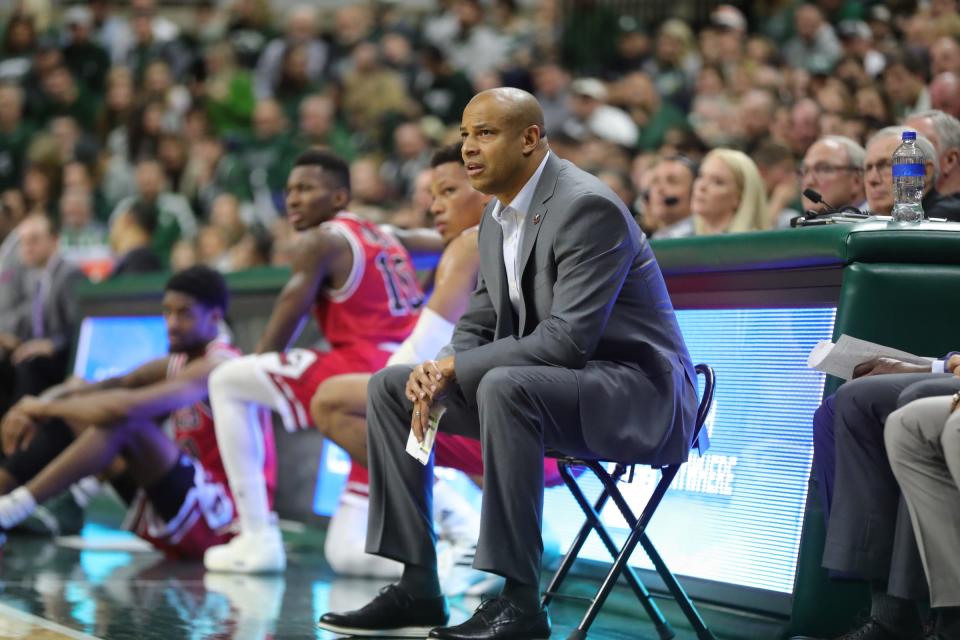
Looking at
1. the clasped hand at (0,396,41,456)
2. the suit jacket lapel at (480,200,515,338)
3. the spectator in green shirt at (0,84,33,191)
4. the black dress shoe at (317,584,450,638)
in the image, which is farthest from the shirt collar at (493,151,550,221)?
the spectator in green shirt at (0,84,33,191)

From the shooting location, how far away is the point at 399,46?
14484mm

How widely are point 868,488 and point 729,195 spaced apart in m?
2.86

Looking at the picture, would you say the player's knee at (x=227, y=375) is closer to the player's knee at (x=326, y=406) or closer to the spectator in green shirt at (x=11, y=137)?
the player's knee at (x=326, y=406)

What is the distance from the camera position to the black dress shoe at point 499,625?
12.4 ft

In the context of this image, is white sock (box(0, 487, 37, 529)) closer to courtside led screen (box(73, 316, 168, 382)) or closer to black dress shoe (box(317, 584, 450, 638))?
courtside led screen (box(73, 316, 168, 382))

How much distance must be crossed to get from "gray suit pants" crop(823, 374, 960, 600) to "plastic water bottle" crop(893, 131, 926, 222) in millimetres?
767

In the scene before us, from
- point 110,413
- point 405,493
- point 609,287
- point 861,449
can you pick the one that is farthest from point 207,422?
point 861,449

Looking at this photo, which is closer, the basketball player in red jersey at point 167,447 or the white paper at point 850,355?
the white paper at point 850,355

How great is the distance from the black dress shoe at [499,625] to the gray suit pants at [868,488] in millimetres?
827

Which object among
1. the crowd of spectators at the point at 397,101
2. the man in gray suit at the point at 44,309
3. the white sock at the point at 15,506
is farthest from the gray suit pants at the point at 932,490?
the man in gray suit at the point at 44,309

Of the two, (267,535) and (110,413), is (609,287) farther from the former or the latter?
(110,413)

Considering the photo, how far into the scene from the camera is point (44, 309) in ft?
30.9

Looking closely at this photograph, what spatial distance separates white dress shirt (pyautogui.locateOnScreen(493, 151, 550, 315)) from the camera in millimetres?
4207

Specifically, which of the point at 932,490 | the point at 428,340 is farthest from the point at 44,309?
the point at 932,490
